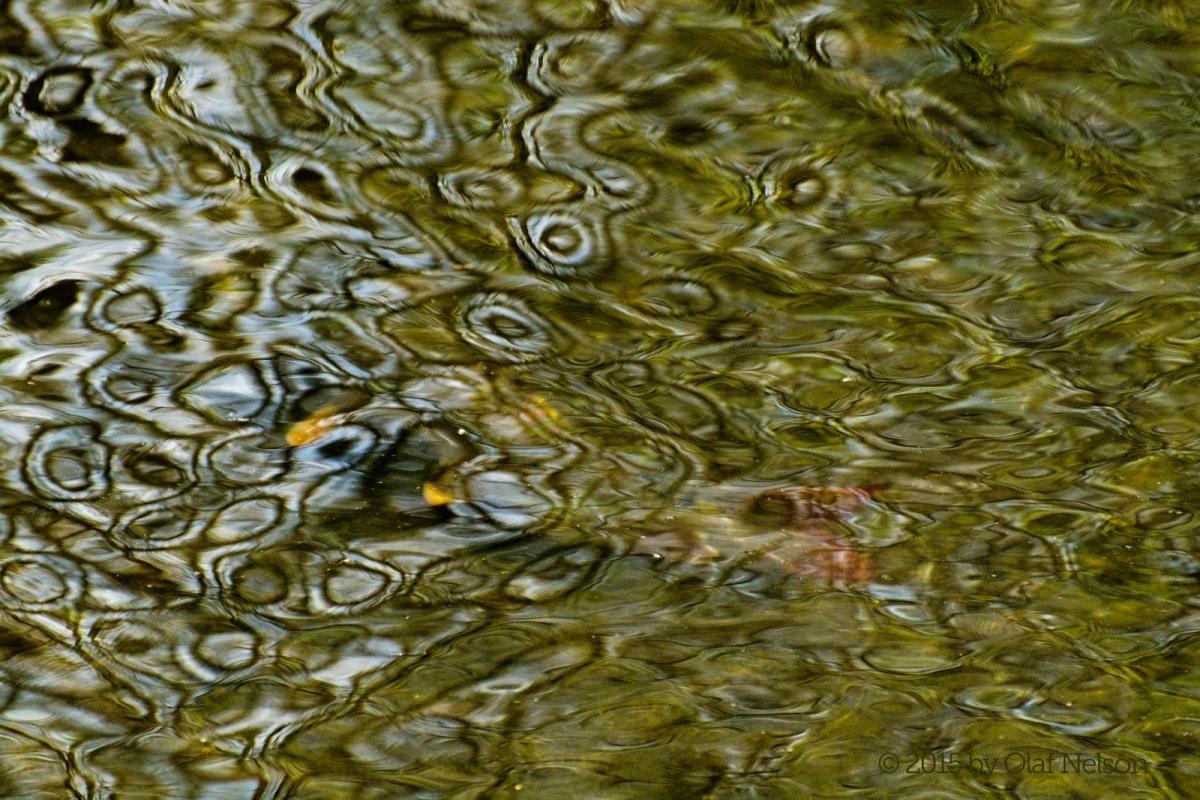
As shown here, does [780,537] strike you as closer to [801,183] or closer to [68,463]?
[801,183]

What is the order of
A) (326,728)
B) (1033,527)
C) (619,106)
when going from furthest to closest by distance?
(619,106), (1033,527), (326,728)

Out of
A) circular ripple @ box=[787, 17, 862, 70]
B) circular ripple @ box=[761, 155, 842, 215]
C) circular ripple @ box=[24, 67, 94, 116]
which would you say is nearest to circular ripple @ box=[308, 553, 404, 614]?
circular ripple @ box=[761, 155, 842, 215]

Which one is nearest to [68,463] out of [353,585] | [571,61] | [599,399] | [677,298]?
[353,585]

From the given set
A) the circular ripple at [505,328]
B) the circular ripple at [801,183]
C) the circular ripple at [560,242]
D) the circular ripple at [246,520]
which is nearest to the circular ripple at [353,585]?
the circular ripple at [246,520]

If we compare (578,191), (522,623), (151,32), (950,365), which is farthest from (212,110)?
(950,365)

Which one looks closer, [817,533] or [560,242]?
[817,533]

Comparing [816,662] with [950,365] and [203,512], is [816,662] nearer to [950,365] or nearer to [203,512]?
[950,365]
